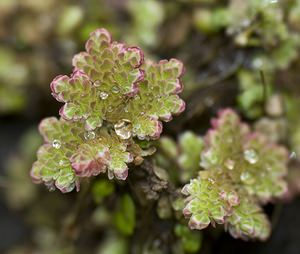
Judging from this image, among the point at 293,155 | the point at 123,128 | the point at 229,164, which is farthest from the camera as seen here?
the point at 293,155

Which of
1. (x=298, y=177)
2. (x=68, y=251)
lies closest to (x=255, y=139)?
(x=298, y=177)

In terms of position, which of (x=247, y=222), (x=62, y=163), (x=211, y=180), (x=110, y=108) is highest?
(x=110, y=108)

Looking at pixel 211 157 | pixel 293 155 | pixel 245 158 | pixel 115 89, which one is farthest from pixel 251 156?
pixel 115 89

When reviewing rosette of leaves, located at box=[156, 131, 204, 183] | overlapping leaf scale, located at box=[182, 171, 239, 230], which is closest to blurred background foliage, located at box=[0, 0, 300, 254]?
rosette of leaves, located at box=[156, 131, 204, 183]

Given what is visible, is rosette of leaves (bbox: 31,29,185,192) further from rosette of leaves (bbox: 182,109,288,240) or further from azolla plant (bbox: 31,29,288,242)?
rosette of leaves (bbox: 182,109,288,240)

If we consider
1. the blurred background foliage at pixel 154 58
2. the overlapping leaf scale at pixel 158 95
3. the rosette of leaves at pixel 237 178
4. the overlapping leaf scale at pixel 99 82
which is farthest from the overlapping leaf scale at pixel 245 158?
the overlapping leaf scale at pixel 99 82

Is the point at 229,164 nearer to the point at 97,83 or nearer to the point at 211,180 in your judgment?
the point at 211,180

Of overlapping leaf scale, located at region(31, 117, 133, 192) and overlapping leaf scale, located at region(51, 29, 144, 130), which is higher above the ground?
overlapping leaf scale, located at region(51, 29, 144, 130)
